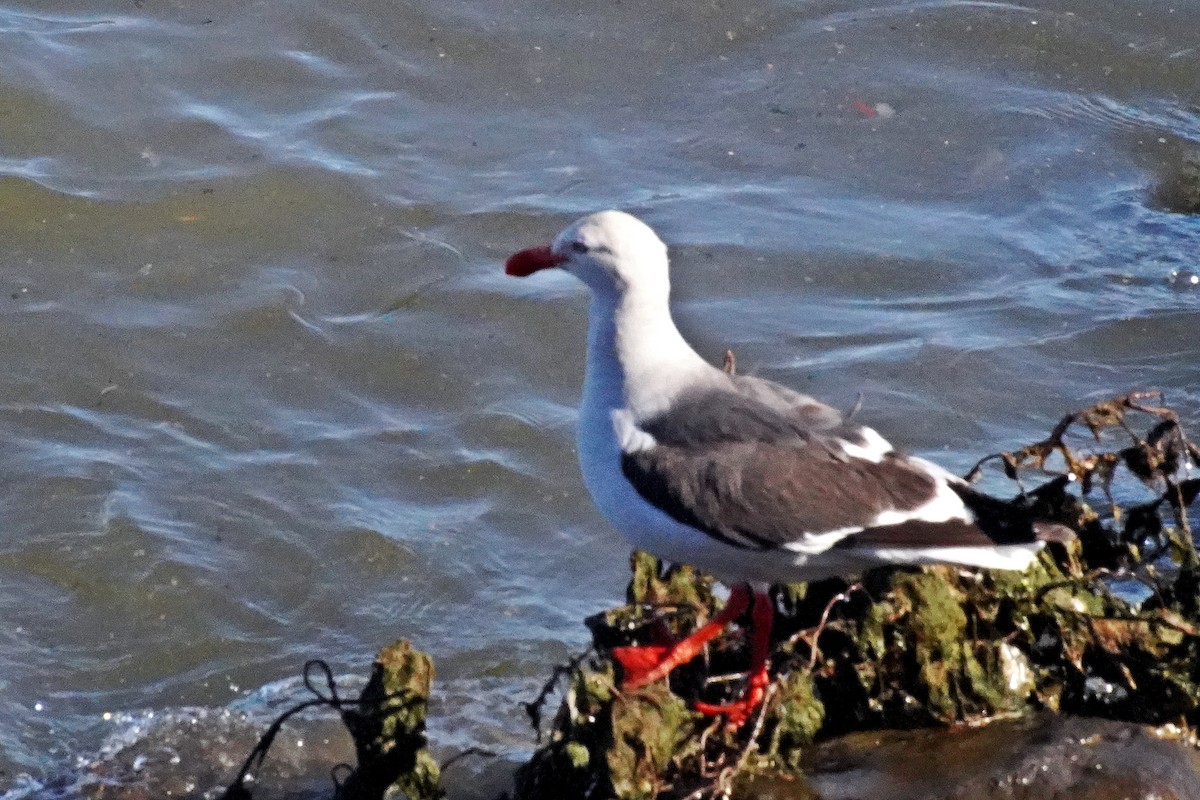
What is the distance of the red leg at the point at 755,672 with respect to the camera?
453 cm

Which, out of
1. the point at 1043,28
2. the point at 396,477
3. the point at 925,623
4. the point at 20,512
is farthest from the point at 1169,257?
the point at 20,512

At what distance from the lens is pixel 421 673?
4617 mm

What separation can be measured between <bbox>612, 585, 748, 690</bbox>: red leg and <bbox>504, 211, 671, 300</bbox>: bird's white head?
0.96 meters

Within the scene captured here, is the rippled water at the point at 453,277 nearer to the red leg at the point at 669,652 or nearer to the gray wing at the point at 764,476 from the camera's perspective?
the red leg at the point at 669,652

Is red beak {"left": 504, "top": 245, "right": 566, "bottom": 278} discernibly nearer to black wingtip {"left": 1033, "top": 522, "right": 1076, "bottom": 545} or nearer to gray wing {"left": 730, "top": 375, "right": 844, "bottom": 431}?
gray wing {"left": 730, "top": 375, "right": 844, "bottom": 431}

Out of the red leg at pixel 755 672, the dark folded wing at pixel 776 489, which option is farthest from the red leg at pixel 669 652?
the dark folded wing at pixel 776 489

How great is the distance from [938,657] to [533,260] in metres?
1.72

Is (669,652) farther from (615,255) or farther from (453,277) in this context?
(453,277)

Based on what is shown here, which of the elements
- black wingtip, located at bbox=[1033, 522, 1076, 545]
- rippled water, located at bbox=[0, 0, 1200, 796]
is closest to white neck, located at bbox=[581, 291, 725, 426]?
black wingtip, located at bbox=[1033, 522, 1076, 545]

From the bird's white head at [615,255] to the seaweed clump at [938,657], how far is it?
2.67 feet

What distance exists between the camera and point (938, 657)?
474 cm

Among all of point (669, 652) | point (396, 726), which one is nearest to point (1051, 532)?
point (669, 652)

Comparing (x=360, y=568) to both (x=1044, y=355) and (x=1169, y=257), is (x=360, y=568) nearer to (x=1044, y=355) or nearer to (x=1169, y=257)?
(x=1044, y=355)

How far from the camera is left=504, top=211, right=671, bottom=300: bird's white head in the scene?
530 centimetres
